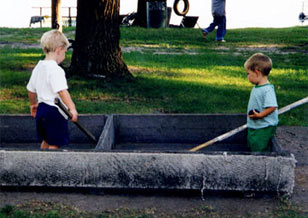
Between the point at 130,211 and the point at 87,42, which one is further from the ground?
the point at 87,42

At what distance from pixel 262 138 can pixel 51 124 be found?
2005 millimetres

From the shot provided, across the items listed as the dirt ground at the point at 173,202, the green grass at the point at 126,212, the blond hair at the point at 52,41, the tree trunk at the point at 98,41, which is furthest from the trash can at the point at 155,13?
the green grass at the point at 126,212

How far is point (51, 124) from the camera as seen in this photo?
4.36 m

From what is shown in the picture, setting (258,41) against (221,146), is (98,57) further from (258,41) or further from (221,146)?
(258,41)

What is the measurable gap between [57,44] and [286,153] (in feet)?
7.37

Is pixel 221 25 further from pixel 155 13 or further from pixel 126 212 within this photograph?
pixel 126 212

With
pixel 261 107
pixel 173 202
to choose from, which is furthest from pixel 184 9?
pixel 173 202

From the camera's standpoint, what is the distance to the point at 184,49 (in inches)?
492

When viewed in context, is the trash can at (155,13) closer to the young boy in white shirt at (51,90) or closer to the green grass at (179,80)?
the green grass at (179,80)

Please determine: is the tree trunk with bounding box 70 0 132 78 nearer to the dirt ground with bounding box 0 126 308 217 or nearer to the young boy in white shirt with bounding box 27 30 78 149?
the young boy in white shirt with bounding box 27 30 78 149

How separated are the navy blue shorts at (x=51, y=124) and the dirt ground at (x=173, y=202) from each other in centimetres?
59

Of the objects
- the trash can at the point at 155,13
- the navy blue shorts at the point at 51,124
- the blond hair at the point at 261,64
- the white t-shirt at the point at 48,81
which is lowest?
the navy blue shorts at the point at 51,124

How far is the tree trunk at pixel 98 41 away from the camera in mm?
8008

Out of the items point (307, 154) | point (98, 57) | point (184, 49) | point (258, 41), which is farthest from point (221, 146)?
point (258, 41)
